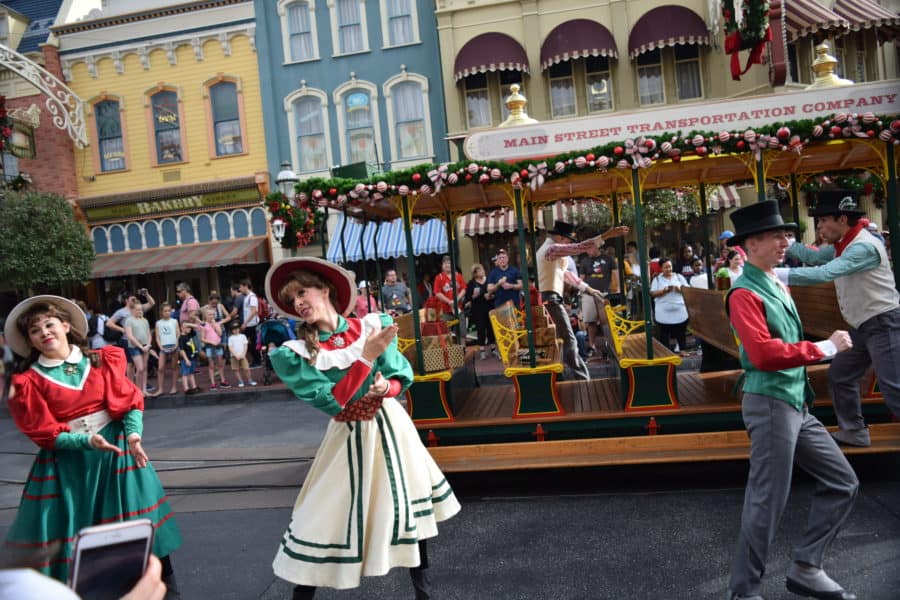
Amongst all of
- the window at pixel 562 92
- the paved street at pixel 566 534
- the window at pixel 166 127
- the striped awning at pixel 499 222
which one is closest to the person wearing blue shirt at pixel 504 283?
the paved street at pixel 566 534

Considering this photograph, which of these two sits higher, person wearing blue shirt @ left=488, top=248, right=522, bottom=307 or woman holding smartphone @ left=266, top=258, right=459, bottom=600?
person wearing blue shirt @ left=488, top=248, right=522, bottom=307

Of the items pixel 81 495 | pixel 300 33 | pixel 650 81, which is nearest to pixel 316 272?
pixel 81 495

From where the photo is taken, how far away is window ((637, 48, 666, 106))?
56.0 ft

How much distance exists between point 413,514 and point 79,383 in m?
1.87

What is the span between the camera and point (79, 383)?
3482 millimetres

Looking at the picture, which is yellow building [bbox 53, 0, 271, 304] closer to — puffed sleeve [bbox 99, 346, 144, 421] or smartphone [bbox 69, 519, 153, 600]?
puffed sleeve [bbox 99, 346, 144, 421]

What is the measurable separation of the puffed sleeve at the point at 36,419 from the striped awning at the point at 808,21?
611 inches

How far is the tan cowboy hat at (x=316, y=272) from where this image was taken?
3.20 metres

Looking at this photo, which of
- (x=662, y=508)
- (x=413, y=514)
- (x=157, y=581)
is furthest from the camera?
(x=662, y=508)

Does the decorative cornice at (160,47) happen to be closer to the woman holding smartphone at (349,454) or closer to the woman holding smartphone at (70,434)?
the woman holding smartphone at (70,434)

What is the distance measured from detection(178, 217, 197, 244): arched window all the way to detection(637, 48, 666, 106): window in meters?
13.3

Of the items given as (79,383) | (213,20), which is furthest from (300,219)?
(213,20)

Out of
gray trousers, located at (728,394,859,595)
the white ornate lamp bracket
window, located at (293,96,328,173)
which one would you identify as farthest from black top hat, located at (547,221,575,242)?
the white ornate lamp bracket

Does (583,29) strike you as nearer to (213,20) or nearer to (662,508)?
(213,20)
